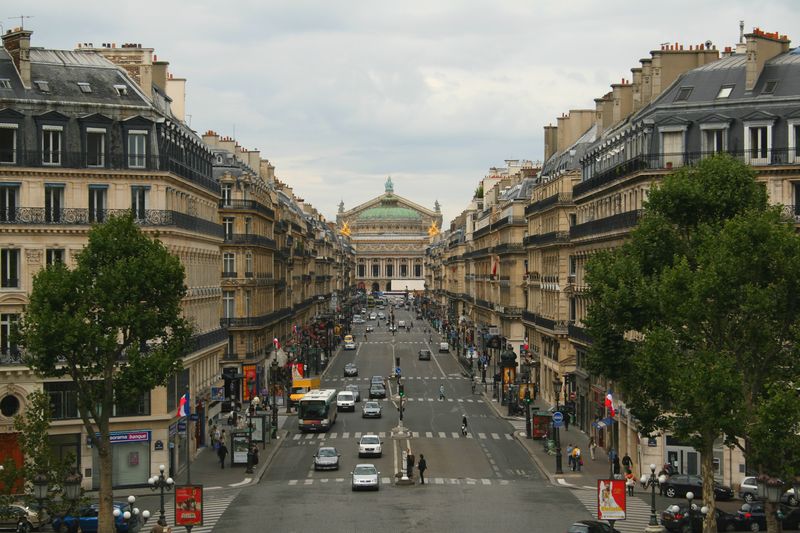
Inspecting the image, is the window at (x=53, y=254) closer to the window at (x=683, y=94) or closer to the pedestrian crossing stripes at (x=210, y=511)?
the pedestrian crossing stripes at (x=210, y=511)

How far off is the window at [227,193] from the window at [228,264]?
12.2 feet

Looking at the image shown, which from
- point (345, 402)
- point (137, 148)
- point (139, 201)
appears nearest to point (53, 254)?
point (139, 201)

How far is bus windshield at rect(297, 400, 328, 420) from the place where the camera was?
80.2 meters

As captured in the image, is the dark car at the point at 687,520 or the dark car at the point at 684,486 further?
the dark car at the point at 684,486

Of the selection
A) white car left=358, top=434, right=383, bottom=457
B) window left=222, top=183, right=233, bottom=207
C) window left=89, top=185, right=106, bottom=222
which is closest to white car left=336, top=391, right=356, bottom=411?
window left=222, top=183, right=233, bottom=207

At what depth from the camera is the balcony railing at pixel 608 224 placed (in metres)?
63.0

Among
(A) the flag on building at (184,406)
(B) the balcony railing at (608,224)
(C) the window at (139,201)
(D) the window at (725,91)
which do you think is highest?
(D) the window at (725,91)

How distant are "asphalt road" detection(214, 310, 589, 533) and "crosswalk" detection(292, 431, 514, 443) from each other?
60 mm

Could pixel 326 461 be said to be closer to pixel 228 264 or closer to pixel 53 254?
pixel 53 254

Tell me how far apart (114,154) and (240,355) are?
3905cm

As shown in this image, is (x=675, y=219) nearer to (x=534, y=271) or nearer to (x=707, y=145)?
(x=707, y=145)

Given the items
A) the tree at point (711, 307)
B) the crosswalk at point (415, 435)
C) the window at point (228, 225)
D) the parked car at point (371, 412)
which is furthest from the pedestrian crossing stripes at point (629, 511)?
the window at point (228, 225)

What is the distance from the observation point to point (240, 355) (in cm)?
9619

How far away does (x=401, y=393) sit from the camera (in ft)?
260
